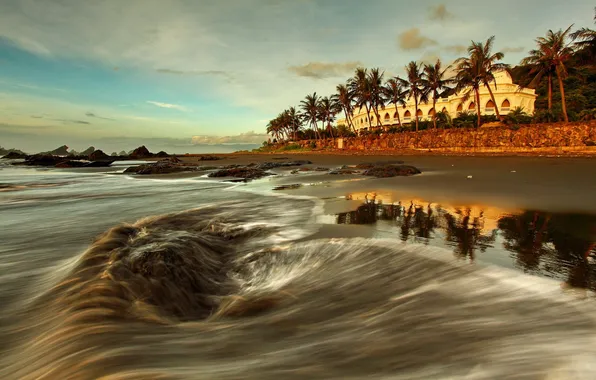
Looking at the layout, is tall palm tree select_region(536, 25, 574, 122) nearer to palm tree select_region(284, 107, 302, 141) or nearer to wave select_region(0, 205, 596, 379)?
wave select_region(0, 205, 596, 379)

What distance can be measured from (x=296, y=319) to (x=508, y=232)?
3.76m

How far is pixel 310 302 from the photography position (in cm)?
285

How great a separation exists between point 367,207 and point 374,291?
4.17m

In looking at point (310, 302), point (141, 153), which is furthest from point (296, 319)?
point (141, 153)

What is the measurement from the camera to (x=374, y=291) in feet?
9.78

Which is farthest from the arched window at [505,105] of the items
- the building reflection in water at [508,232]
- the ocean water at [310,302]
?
the ocean water at [310,302]

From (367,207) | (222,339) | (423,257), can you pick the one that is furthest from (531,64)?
(222,339)

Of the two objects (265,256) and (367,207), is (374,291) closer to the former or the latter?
(265,256)

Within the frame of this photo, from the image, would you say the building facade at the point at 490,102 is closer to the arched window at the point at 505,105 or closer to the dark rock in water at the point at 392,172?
the arched window at the point at 505,105

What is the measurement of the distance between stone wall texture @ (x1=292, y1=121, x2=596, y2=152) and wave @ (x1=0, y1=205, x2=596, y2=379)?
30.4 meters

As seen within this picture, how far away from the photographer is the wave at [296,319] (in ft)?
6.02

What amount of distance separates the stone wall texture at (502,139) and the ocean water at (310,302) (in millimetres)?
27895

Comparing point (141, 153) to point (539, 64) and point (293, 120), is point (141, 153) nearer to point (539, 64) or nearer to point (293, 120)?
point (293, 120)

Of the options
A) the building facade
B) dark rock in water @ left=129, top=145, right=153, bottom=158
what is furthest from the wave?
dark rock in water @ left=129, top=145, right=153, bottom=158
